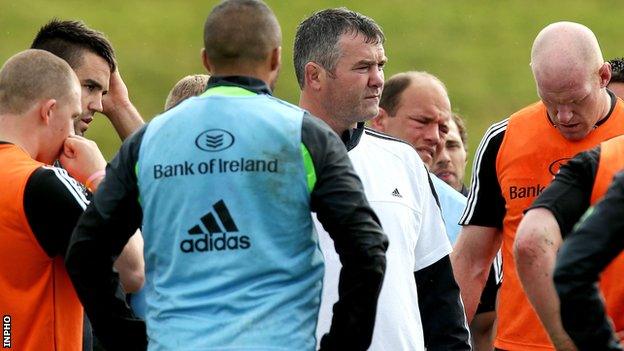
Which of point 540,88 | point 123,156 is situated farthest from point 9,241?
point 540,88

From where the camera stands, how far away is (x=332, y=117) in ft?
22.4

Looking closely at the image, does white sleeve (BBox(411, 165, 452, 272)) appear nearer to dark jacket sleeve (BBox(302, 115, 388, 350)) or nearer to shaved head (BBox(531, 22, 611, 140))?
shaved head (BBox(531, 22, 611, 140))

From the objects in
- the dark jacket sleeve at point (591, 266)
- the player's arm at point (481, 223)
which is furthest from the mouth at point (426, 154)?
the dark jacket sleeve at point (591, 266)

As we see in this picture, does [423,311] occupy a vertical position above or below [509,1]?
below

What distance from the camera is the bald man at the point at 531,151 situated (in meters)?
7.07

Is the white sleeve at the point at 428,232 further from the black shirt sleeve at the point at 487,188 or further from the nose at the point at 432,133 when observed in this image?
the nose at the point at 432,133

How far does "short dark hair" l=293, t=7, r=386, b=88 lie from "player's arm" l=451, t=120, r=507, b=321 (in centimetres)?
88

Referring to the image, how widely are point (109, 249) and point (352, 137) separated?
1540mm

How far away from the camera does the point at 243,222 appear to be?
5336 millimetres

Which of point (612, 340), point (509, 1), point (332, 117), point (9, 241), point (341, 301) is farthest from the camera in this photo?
point (509, 1)

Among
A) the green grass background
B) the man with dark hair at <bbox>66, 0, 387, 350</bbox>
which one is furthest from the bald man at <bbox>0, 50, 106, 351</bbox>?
the green grass background

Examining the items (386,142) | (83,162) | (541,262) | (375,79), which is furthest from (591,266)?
(83,162)

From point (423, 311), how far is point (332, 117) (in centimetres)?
92

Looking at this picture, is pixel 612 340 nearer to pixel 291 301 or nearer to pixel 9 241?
pixel 291 301
